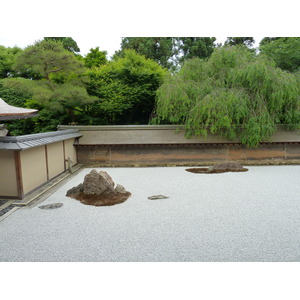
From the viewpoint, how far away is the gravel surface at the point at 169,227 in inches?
163

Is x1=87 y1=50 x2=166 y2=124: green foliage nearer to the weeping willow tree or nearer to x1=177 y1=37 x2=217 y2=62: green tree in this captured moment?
the weeping willow tree

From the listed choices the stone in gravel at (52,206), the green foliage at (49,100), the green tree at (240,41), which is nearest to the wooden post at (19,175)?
the stone in gravel at (52,206)

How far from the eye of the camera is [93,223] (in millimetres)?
5441

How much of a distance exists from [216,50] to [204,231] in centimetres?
970

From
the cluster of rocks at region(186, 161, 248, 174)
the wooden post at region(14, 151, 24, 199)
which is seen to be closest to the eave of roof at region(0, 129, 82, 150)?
the wooden post at region(14, 151, 24, 199)

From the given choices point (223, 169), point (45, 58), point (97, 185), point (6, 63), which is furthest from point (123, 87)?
point (6, 63)

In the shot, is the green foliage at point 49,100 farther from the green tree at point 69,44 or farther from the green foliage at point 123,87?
the green tree at point 69,44

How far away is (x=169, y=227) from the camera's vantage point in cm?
520

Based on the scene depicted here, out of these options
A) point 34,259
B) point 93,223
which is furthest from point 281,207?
point 34,259

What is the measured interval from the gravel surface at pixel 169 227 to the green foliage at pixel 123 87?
7279 millimetres

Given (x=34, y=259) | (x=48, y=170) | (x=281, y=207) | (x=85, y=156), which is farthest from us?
(x=85, y=156)

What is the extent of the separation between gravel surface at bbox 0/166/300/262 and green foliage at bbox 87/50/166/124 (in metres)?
7.28

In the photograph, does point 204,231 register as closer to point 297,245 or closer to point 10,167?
point 297,245

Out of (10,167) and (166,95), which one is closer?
(10,167)
